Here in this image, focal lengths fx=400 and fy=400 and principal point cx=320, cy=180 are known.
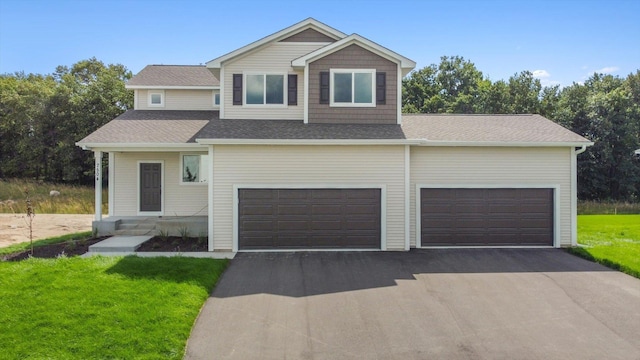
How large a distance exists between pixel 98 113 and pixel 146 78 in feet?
53.9

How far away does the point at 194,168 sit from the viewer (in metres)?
15.6

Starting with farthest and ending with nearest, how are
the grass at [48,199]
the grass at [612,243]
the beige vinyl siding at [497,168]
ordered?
the grass at [48,199] < the beige vinyl siding at [497,168] < the grass at [612,243]

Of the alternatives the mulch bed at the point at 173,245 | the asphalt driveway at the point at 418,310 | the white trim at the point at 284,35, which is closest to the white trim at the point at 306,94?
the white trim at the point at 284,35

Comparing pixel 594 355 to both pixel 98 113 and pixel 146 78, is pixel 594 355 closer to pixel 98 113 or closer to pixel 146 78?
pixel 146 78

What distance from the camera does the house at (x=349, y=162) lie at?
11766mm

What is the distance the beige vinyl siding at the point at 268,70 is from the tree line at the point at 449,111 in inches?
884

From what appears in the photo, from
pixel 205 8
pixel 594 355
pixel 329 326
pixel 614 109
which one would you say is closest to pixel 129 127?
pixel 205 8

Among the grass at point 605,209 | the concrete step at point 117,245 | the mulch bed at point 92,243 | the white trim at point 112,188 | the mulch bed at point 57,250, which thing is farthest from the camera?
the grass at point 605,209

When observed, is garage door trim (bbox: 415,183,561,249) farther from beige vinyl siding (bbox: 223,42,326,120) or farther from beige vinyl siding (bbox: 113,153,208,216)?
beige vinyl siding (bbox: 113,153,208,216)

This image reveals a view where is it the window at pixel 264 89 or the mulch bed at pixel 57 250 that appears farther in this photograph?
the window at pixel 264 89

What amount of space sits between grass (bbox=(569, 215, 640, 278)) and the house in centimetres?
99

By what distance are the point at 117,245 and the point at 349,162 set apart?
7.29 meters

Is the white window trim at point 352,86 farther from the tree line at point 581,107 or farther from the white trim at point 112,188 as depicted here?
the tree line at point 581,107

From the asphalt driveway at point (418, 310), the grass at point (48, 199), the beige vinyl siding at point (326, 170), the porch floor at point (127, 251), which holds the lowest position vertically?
the asphalt driveway at point (418, 310)
